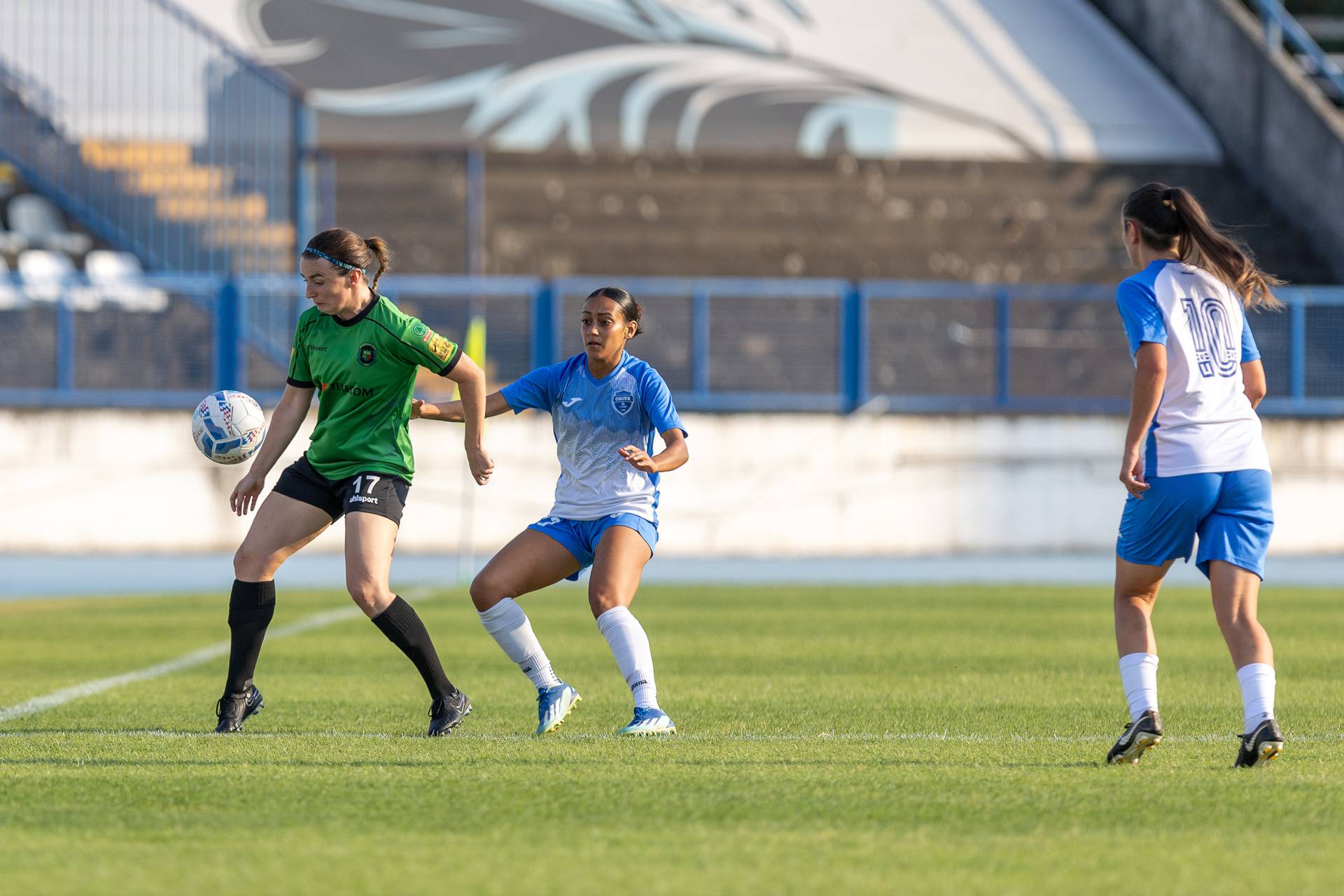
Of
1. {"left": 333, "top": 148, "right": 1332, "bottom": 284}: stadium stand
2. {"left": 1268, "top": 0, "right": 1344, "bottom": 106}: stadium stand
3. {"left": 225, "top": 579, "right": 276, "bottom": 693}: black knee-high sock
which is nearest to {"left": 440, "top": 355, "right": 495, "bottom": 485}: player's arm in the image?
{"left": 225, "top": 579, "right": 276, "bottom": 693}: black knee-high sock

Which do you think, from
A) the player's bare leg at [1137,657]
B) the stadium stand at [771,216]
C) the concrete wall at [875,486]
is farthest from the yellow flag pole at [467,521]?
the player's bare leg at [1137,657]

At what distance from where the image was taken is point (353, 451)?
7043mm

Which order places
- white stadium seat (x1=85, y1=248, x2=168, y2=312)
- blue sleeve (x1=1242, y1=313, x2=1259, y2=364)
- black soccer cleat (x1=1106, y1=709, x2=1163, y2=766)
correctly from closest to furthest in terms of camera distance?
black soccer cleat (x1=1106, y1=709, x2=1163, y2=766)
blue sleeve (x1=1242, y1=313, x2=1259, y2=364)
white stadium seat (x1=85, y1=248, x2=168, y2=312)

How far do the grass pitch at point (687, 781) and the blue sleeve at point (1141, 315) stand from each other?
1373mm

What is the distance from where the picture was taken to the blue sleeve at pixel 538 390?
725 centimetres

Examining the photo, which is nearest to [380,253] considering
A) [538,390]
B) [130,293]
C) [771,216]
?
[538,390]

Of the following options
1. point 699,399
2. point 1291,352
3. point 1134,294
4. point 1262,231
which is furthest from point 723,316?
point 1134,294

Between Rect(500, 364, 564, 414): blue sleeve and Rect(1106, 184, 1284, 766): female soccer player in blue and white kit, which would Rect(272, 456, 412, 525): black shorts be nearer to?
Rect(500, 364, 564, 414): blue sleeve

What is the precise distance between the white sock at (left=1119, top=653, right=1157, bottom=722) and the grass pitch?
192 mm

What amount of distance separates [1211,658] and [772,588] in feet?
20.2

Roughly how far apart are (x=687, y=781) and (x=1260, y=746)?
1.79 m

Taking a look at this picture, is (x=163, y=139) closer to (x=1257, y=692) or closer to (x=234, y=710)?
(x=234, y=710)

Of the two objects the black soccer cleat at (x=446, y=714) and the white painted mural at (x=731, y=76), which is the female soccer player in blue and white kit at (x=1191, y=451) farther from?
the white painted mural at (x=731, y=76)

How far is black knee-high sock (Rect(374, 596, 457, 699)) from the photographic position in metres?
7.02
